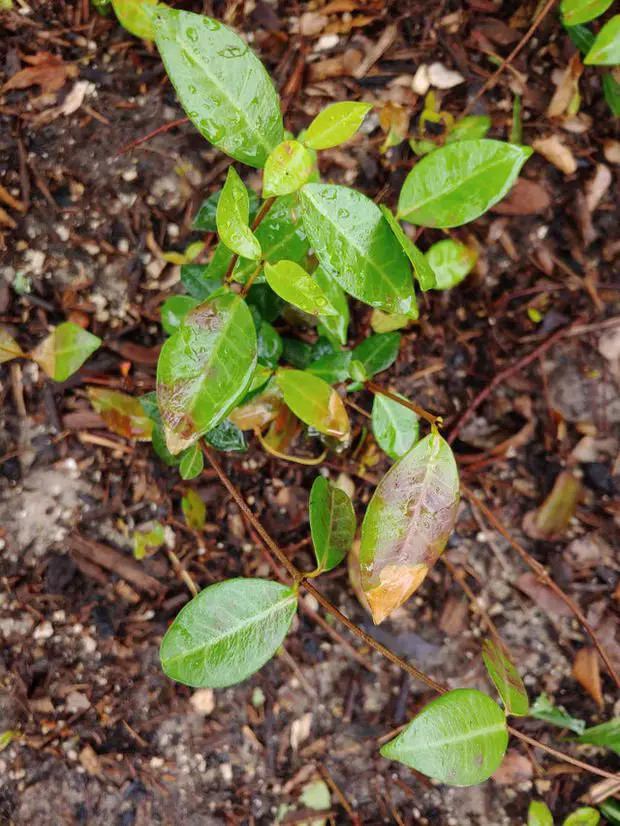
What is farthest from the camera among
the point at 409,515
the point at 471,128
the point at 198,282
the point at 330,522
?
the point at 471,128

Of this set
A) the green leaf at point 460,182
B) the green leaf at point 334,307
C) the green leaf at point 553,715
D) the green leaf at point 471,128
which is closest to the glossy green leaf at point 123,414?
the green leaf at point 334,307

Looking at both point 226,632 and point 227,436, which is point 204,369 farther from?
point 226,632

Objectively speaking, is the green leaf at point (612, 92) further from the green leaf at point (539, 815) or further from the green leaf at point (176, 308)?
the green leaf at point (539, 815)

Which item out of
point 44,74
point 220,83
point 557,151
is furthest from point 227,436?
point 557,151

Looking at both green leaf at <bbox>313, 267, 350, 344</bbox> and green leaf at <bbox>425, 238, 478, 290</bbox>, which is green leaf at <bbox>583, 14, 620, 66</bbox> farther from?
green leaf at <bbox>313, 267, 350, 344</bbox>

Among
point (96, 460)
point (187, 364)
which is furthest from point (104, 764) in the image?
point (187, 364)

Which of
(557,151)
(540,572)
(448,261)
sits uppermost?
(557,151)

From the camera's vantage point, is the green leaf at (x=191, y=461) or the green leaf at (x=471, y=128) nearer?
the green leaf at (x=191, y=461)
